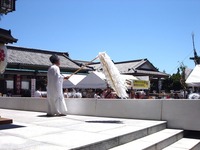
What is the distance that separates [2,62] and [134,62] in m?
36.4

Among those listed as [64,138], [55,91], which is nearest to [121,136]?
[64,138]

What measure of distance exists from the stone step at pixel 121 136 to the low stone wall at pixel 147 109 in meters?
0.76

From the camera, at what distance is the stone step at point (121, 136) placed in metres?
4.19

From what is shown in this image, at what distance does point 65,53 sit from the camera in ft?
116

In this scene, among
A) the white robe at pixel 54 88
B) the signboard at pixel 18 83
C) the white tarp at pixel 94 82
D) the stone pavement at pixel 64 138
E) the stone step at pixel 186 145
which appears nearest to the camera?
the stone pavement at pixel 64 138

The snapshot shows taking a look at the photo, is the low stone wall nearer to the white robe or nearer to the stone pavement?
the white robe

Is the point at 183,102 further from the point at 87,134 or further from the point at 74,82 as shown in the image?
the point at 74,82

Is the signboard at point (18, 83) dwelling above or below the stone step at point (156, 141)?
above

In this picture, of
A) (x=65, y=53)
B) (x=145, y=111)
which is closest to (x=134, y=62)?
(x=65, y=53)

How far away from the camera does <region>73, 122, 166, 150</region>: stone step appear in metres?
4.19

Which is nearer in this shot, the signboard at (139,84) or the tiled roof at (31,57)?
the signboard at (139,84)

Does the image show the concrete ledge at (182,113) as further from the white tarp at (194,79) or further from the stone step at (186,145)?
the white tarp at (194,79)

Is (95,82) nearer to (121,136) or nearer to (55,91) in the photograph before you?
(55,91)

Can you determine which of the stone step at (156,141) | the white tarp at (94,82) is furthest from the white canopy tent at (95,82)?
the stone step at (156,141)
